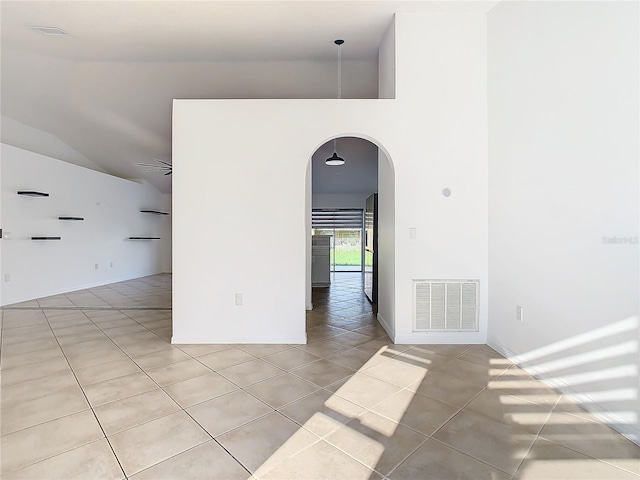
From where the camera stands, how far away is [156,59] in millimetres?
4863

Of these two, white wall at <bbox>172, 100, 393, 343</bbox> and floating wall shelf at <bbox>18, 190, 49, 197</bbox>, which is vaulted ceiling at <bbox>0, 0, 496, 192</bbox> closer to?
white wall at <bbox>172, 100, 393, 343</bbox>

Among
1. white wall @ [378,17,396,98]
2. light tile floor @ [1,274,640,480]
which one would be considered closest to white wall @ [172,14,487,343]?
white wall @ [378,17,396,98]

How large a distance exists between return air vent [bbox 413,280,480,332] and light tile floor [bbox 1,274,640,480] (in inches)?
8.8

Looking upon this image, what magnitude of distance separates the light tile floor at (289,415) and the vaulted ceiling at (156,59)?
3.48 m

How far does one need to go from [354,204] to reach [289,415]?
920 centimetres

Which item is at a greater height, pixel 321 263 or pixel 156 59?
pixel 156 59

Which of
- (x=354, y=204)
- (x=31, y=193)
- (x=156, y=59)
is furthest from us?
(x=354, y=204)

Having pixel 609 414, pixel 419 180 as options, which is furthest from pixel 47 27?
pixel 609 414

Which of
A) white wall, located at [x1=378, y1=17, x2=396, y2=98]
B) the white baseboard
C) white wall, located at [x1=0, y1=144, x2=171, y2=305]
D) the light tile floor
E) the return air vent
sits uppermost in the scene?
white wall, located at [x1=378, y1=17, x2=396, y2=98]

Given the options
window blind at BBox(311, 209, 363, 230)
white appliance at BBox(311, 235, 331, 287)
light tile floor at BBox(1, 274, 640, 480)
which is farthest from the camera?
window blind at BBox(311, 209, 363, 230)

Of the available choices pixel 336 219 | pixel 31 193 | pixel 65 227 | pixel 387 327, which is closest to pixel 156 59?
pixel 31 193

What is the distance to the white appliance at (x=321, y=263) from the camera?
7.66m

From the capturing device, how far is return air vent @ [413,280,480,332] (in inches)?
140

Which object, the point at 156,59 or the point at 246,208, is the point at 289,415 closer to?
the point at 246,208
